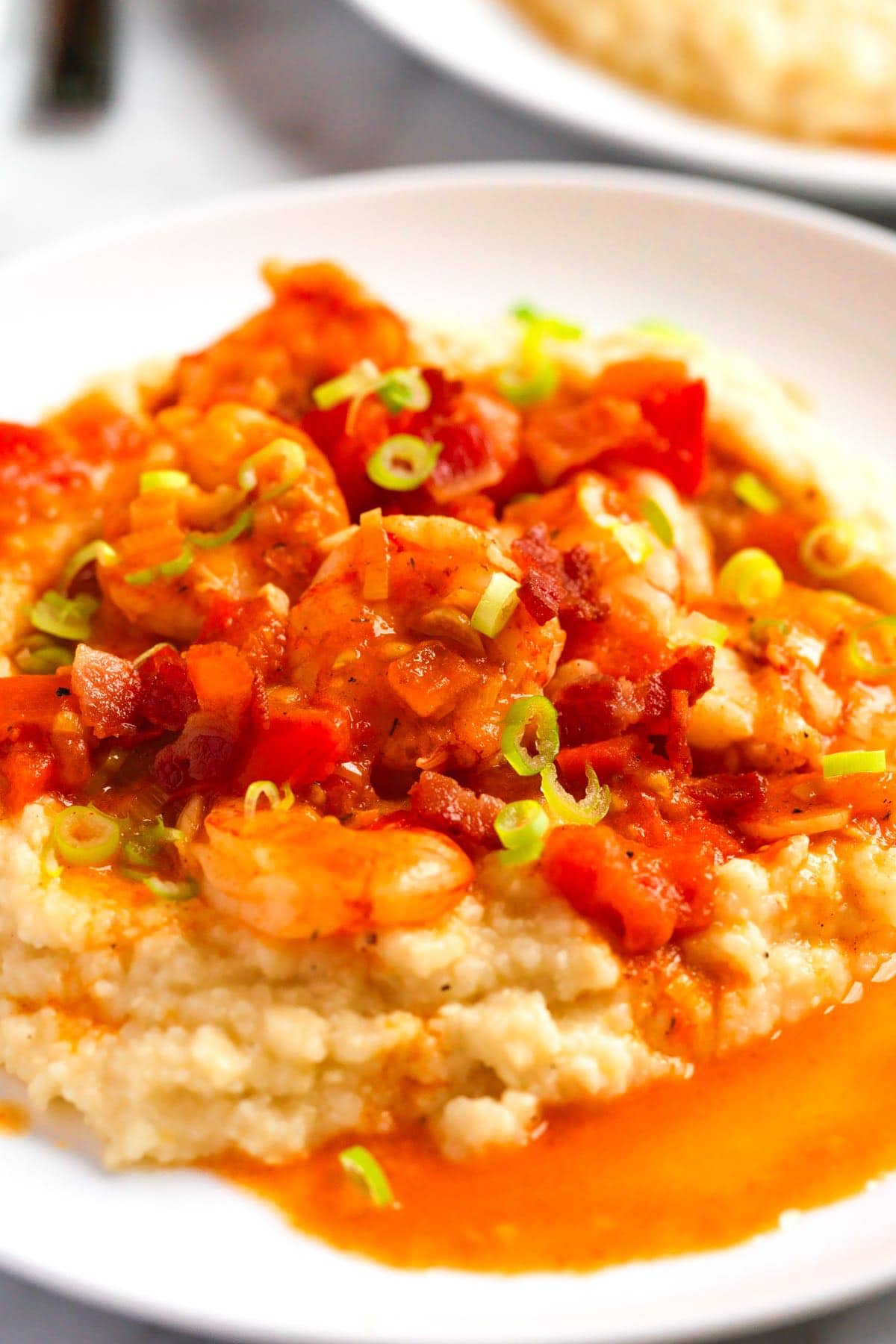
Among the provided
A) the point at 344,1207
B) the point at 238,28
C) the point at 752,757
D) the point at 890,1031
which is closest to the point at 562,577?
the point at 752,757

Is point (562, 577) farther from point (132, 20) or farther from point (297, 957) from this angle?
point (132, 20)

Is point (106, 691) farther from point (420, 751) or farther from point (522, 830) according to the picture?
point (522, 830)

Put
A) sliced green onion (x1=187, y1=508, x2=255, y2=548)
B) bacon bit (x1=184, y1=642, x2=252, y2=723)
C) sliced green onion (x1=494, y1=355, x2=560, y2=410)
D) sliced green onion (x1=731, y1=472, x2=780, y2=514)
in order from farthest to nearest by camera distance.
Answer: sliced green onion (x1=494, y1=355, x2=560, y2=410), sliced green onion (x1=731, y1=472, x2=780, y2=514), sliced green onion (x1=187, y1=508, x2=255, y2=548), bacon bit (x1=184, y1=642, x2=252, y2=723)

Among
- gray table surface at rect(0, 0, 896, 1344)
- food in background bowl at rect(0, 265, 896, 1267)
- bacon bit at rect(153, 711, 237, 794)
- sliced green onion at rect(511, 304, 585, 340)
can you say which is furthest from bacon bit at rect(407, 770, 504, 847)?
gray table surface at rect(0, 0, 896, 1344)

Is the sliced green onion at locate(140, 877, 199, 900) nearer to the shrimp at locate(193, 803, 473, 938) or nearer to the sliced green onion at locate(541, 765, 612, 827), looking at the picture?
the shrimp at locate(193, 803, 473, 938)

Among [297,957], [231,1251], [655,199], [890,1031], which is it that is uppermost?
[655,199]

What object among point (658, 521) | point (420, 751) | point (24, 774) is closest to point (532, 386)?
point (658, 521)
